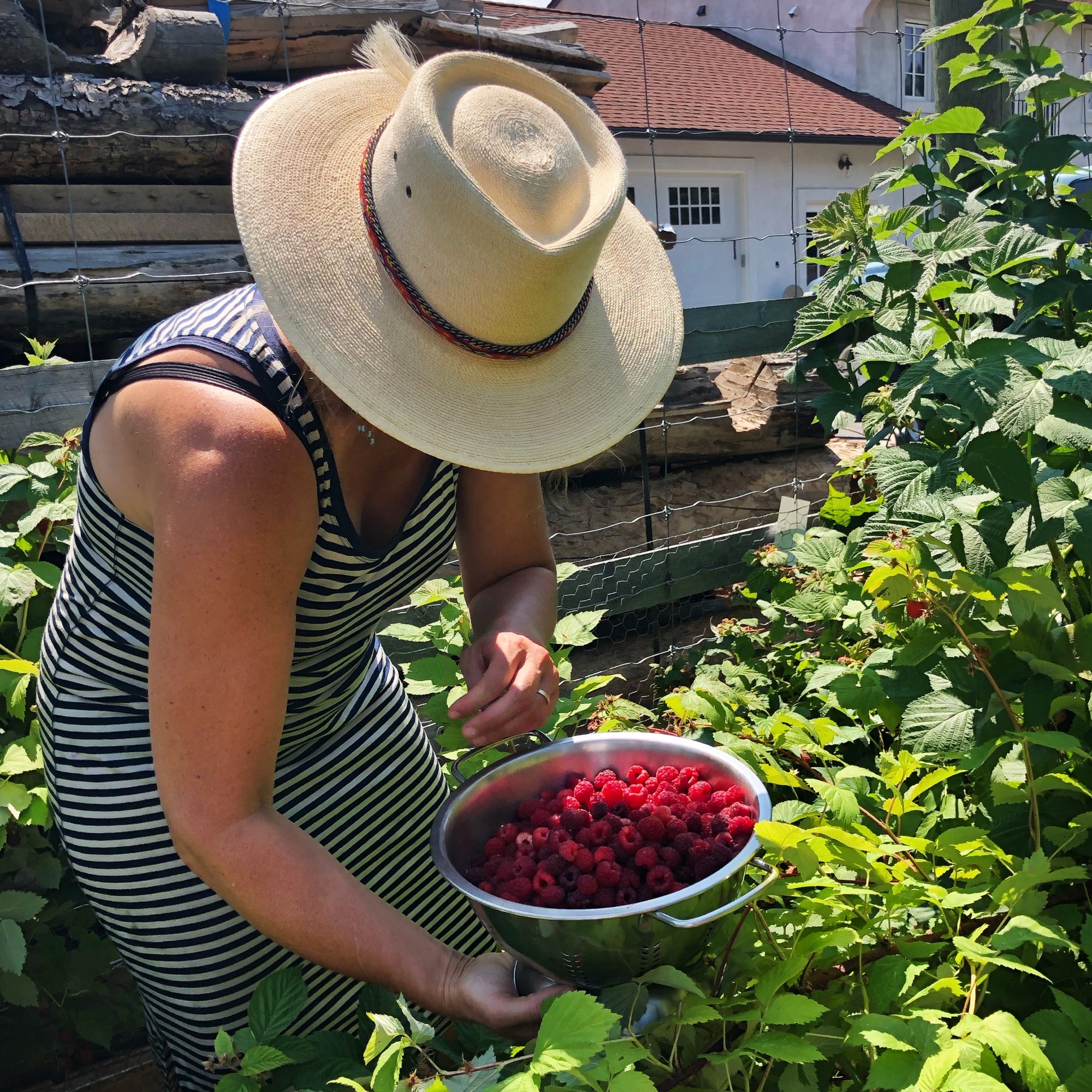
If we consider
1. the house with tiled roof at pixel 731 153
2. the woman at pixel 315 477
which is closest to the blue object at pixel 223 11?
the woman at pixel 315 477

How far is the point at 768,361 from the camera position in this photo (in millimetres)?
4645

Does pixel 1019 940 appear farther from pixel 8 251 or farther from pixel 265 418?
pixel 8 251

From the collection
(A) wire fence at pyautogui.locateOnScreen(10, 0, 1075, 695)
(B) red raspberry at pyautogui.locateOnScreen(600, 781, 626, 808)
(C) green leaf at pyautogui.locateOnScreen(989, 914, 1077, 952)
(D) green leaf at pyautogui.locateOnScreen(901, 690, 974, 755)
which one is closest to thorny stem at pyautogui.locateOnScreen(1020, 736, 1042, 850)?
(D) green leaf at pyautogui.locateOnScreen(901, 690, 974, 755)

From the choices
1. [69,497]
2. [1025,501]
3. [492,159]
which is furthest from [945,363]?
[69,497]

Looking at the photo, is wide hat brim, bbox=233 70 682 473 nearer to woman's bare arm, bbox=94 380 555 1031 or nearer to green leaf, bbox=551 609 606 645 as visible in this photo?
woman's bare arm, bbox=94 380 555 1031

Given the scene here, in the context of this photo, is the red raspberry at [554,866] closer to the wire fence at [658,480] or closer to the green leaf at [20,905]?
the green leaf at [20,905]

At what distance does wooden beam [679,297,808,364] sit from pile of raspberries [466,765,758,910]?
2.61 meters

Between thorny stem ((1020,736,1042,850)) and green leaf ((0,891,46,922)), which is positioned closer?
thorny stem ((1020,736,1042,850))

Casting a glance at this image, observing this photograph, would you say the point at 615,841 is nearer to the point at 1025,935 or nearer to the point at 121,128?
the point at 1025,935

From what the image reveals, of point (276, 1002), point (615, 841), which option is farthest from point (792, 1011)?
point (276, 1002)

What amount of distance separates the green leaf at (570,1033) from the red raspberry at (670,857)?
22 centimetres

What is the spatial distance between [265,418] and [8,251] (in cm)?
276

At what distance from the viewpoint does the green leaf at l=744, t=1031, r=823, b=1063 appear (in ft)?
3.43

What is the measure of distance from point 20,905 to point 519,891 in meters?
1.21
